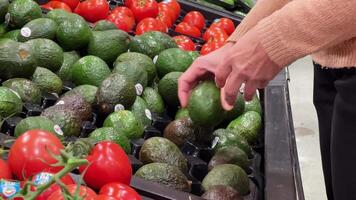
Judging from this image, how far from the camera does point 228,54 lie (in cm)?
133

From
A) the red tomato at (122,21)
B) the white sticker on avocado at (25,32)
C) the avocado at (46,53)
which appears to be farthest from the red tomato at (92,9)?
the avocado at (46,53)

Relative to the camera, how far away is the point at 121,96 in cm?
185

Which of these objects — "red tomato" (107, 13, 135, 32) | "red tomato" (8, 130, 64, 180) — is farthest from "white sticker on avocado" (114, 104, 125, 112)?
"red tomato" (107, 13, 135, 32)

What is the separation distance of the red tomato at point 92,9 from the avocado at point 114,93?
37.3 inches

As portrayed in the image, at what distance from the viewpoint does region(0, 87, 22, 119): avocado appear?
64.7 inches

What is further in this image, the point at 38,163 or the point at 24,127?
the point at 24,127

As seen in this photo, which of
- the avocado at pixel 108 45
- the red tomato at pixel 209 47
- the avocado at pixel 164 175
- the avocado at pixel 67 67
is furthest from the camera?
the red tomato at pixel 209 47

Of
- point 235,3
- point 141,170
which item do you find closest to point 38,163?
point 141,170

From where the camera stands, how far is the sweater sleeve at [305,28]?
46.2 inches

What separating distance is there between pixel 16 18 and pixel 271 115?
1100 millimetres

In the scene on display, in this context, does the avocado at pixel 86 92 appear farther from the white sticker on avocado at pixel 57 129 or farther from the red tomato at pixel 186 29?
the red tomato at pixel 186 29

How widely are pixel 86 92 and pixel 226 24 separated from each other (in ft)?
4.35

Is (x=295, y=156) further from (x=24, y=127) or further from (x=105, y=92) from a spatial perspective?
(x=24, y=127)

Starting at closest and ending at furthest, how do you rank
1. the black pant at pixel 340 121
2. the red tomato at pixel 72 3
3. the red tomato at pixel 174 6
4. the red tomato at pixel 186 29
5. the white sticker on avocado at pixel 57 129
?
the black pant at pixel 340 121
the white sticker on avocado at pixel 57 129
the red tomato at pixel 72 3
the red tomato at pixel 186 29
the red tomato at pixel 174 6
